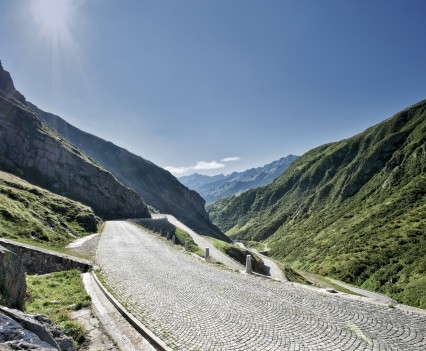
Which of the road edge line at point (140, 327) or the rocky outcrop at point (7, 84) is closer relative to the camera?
the road edge line at point (140, 327)

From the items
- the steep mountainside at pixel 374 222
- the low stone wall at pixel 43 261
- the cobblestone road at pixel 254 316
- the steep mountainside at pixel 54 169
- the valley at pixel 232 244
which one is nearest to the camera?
the cobblestone road at pixel 254 316

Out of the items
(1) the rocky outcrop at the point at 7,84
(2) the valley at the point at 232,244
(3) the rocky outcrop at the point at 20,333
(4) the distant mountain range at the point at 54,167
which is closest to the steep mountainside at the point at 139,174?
(2) the valley at the point at 232,244

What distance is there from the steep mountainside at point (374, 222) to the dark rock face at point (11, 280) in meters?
60.7

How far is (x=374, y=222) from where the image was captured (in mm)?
103188

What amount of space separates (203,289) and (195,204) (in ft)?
543

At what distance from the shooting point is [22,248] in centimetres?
1839

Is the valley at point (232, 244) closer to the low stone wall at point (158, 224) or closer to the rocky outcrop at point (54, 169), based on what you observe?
the rocky outcrop at point (54, 169)

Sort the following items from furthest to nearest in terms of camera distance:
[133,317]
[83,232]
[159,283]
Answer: [83,232] → [159,283] → [133,317]

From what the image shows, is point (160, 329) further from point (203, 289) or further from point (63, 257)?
point (63, 257)

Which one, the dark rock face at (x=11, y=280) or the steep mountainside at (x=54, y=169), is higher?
the steep mountainside at (x=54, y=169)

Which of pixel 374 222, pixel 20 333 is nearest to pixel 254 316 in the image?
pixel 20 333

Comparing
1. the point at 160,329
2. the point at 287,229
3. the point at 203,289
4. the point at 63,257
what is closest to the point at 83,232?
the point at 63,257

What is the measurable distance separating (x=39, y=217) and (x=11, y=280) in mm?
26333

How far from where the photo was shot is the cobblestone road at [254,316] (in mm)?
8500
